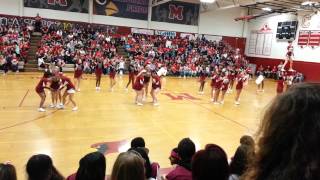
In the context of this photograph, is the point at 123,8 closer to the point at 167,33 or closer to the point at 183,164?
the point at 167,33

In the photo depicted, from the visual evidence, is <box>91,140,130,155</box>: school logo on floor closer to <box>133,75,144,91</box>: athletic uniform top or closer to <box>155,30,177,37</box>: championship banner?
<box>133,75,144,91</box>: athletic uniform top

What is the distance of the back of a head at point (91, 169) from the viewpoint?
254 centimetres

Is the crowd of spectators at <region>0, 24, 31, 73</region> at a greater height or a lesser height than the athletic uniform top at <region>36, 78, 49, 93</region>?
greater

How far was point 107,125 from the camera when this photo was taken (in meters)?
8.45

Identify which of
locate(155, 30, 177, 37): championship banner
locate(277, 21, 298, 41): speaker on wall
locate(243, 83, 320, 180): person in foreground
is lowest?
locate(243, 83, 320, 180): person in foreground

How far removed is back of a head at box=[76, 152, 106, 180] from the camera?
8.34ft

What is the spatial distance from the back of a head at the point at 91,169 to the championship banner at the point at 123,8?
2443 cm

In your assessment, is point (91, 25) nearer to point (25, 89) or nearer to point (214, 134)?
point (25, 89)

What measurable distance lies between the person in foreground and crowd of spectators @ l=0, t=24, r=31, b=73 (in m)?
19.3

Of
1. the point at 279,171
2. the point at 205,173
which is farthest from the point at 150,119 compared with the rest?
the point at 279,171

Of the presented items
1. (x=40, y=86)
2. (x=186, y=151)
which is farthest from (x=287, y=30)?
(x=186, y=151)

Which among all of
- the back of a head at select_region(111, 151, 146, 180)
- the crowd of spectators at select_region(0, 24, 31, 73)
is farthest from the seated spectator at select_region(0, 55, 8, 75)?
the back of a head at select_region(111, 151, 146, 180)

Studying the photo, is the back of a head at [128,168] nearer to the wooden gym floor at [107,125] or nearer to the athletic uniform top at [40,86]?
the wooden gym floor at [107,125]

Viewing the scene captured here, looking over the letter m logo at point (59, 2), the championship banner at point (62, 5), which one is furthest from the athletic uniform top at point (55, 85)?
the letter m logo at point (59, 2)
